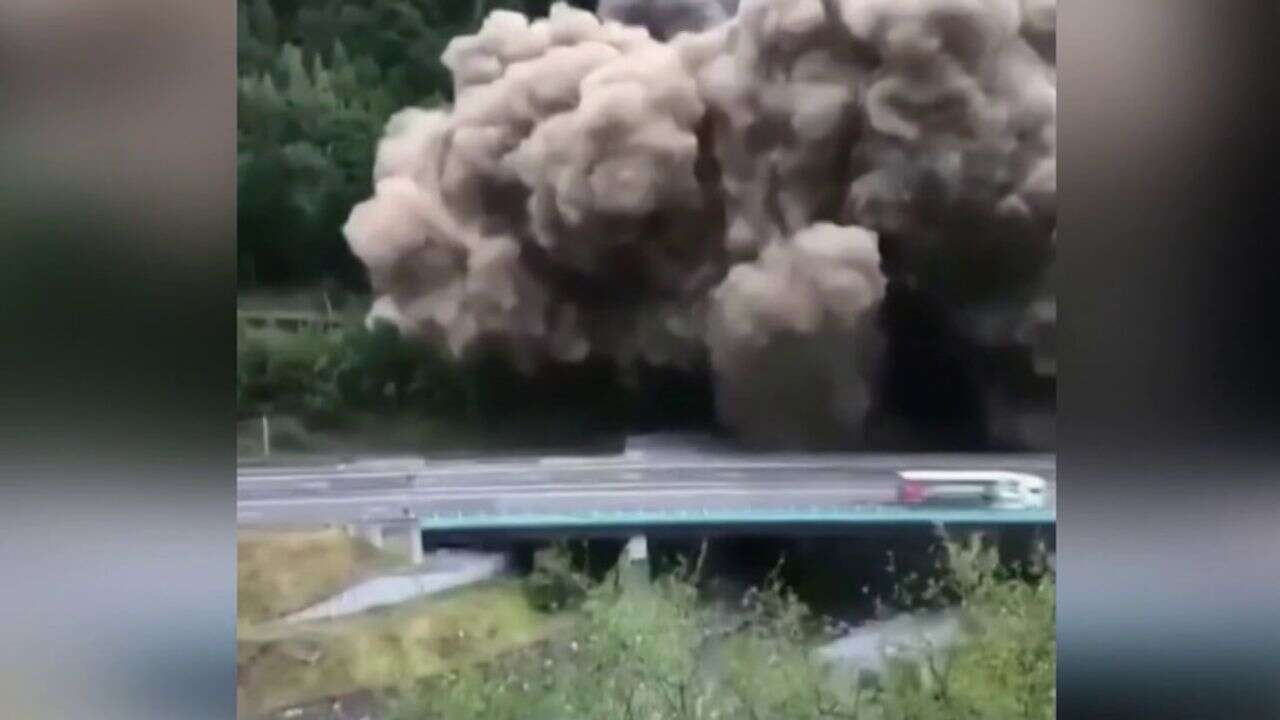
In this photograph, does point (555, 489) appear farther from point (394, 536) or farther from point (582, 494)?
point (394, 536)

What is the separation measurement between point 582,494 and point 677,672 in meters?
0.27

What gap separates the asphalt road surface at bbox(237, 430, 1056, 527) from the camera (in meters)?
1.65

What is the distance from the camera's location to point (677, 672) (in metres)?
1.67

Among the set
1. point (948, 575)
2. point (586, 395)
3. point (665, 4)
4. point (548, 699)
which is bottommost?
point (548, 699)

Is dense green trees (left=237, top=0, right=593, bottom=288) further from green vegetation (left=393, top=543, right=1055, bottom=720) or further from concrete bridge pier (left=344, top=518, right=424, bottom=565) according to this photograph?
green vegetation (left=393, top=543, right=1055, bottom=720)

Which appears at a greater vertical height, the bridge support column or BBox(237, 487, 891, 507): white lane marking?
BBox(237, 487, 891, 507): white lane marking

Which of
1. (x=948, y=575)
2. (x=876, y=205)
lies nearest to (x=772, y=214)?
(x=876, y=205)

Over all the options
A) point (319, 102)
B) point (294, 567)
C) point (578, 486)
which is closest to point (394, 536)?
point (294, 567)

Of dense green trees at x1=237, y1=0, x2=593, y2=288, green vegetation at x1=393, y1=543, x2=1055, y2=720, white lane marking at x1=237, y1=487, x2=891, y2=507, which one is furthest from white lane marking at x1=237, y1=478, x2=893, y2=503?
dense green trees at x1=237, y1=0, x2=593, y2=288

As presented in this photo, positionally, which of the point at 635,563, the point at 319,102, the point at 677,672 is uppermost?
the point at 319,102

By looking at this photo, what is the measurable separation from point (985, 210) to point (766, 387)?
385 millimetres

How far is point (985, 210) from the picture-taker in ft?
5.56

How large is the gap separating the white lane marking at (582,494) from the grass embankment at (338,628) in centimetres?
4

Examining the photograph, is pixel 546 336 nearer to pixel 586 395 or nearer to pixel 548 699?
pixel 586 395
